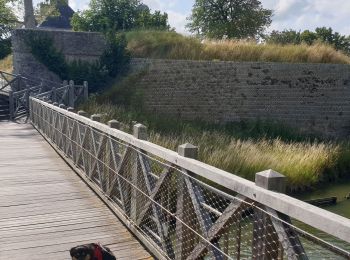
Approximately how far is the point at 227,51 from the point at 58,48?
868 cm

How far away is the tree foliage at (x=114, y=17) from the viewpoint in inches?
1261

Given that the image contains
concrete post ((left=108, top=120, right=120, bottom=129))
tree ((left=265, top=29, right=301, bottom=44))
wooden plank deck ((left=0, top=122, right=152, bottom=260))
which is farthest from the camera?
tree ((left=265, top=29, right=301, bottom=44))

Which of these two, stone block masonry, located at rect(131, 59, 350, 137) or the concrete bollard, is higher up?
the concrete bollard

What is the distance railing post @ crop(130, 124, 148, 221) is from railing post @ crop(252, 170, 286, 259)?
7.11 feet

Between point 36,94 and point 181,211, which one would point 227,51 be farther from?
point 181,211

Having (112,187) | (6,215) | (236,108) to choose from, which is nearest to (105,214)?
(112,187)

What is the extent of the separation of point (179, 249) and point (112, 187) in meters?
2.08

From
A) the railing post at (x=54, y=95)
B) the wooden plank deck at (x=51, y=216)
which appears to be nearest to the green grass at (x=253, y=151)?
the railing post at (x=54, y=95)

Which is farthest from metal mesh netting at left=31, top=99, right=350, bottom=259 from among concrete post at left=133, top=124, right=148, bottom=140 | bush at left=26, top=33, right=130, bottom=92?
bush at left=26, top=33, right=130, bottom=92

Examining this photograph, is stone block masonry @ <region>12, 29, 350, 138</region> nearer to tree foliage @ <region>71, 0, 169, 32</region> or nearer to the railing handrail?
tree foliage @ <region>71, 0, 169, 32</region>

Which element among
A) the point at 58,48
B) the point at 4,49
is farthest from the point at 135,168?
the point at 4,49

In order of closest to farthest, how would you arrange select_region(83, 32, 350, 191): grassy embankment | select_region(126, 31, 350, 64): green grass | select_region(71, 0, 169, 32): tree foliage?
select_region(83, 32, 350, 191): grassy embankment
select_region(126, 31, 350, 64): green grass
select_region(71, 0, 169, 32): tree foliage

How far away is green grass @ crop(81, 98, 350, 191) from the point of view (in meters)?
11.7

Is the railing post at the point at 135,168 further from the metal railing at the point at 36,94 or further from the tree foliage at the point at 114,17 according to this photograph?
the tree foliage at the point at 114,17
